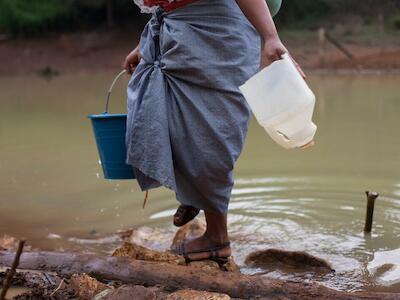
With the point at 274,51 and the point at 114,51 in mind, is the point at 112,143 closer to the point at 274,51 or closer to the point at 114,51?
the point at 274,51

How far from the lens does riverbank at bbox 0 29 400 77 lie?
17.9 m

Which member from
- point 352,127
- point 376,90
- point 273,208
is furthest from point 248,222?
point 376,90

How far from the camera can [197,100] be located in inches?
93.4

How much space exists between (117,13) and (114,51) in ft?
11.0

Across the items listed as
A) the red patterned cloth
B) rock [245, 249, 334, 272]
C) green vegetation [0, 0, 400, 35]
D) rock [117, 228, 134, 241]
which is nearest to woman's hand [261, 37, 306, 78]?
the red patterned cloth

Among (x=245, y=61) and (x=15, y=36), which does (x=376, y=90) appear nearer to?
(x=245, y=61)

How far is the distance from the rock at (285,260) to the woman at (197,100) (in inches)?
20.5

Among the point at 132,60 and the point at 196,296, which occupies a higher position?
the point at 132,60

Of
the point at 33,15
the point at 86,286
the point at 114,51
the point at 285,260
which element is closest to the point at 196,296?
the point at 86,286

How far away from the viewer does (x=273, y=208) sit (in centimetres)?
394

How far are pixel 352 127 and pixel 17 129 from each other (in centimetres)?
380

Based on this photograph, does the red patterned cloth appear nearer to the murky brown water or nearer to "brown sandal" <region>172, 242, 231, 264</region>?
"brown sandal" <region>172, 242, 231, 264</region>

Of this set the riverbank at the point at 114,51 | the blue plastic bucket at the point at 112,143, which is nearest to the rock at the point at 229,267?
the blue plastic bucket at the point at 112,143

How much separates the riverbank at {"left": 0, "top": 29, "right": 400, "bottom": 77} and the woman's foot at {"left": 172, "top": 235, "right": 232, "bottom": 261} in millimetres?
14803
